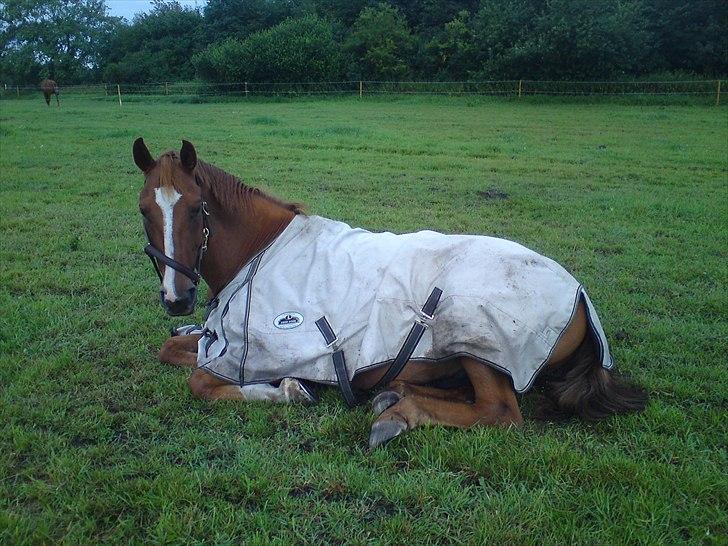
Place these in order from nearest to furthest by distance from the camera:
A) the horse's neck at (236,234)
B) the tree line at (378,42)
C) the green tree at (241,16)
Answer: the horse's neck at (236,234), the tree line at (378,42), the green tree at (241,16)

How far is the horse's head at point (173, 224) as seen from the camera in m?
3.61

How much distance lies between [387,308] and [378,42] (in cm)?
4492

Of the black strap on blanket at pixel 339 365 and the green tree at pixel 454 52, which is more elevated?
the green tree at pixel 454 52

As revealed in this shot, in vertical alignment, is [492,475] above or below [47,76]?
below

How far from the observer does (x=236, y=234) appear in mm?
4223

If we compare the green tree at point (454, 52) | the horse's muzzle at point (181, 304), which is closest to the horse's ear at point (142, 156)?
the horse's muzzle at point (181, 304)

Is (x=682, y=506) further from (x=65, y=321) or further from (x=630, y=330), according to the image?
(x=65, y=321)

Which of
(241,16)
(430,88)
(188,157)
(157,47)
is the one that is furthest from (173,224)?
(157,47)

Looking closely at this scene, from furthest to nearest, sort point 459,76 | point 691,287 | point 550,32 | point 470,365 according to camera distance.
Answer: point 459,76 < point 550,32 < point 691,287 < point 470,365

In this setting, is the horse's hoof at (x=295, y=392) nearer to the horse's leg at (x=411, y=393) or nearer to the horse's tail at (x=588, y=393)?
the horse's leg at (x=411, y=393)

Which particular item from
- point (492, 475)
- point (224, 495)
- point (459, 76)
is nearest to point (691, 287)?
point (492, 475)

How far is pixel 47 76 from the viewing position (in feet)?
202

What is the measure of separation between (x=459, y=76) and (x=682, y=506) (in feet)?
138

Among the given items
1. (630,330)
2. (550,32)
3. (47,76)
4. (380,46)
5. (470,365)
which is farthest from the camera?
(47,76)
